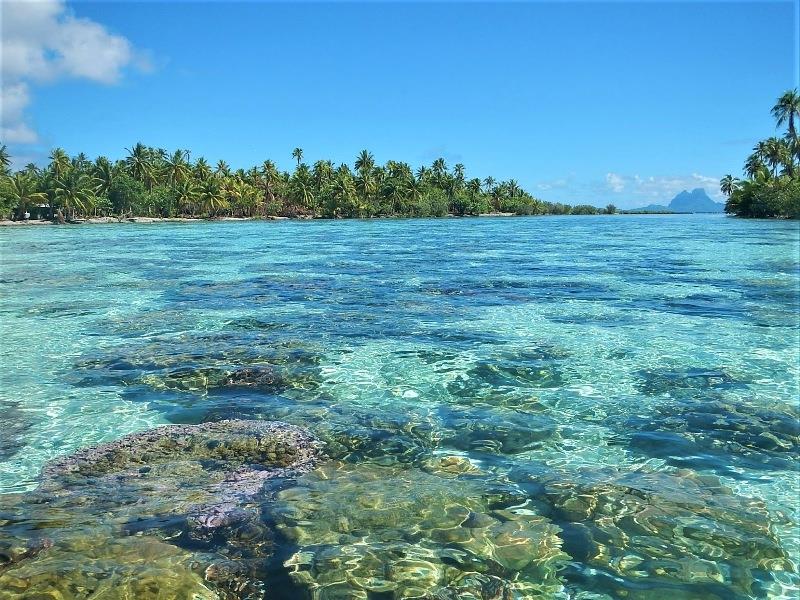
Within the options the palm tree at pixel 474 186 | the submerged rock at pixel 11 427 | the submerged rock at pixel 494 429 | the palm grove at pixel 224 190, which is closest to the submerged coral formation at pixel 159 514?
the submerged rock at pixel 11 427

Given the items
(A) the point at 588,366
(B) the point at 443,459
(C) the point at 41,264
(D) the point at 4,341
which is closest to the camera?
(B) the point at 443,459

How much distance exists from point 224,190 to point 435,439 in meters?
110

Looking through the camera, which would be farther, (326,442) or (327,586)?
(326,442)

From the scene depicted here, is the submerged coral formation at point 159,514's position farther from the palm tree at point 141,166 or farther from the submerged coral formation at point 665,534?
the palm tree at point 141,166

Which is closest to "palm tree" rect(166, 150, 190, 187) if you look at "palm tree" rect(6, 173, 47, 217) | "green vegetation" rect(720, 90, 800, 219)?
"palm tree" rect(6, 173, 47, 217)

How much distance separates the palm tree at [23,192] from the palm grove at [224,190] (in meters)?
0.12

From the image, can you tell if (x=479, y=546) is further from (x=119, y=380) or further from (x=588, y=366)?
(x=119, y=380)

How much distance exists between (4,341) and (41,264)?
2043cm

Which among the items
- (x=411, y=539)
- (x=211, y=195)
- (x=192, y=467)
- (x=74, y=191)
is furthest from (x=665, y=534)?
(x=211, y=195)

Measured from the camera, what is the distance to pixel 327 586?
4570 millimetres

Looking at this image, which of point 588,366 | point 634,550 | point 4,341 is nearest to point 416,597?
point 634,550

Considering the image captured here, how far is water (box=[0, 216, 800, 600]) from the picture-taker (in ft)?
15.6

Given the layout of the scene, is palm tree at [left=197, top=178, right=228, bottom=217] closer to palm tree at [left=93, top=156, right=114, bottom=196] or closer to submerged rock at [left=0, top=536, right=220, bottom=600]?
palm tree at [left=93, top=156, right=114, bottom=196]

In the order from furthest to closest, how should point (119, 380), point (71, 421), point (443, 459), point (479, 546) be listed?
point (119, 380)
point (71, 421)
point (443, 459)
point (479, 546)
